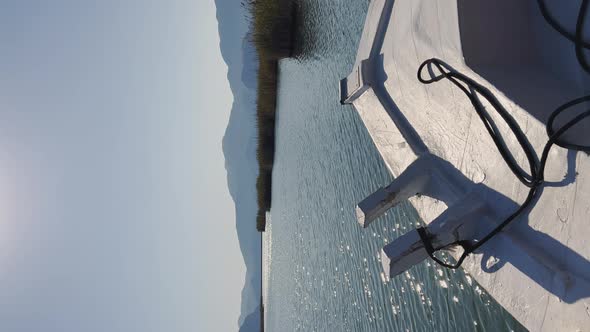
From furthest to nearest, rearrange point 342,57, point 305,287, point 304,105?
point 304,105 → point 305,287 → point 342,57

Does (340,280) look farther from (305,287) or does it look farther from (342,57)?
(342,57)

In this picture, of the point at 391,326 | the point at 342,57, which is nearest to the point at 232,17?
the point at 342,57

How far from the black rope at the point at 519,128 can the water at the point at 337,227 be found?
72cm

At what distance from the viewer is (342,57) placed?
6.15 metres

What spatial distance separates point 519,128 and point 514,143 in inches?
3.1

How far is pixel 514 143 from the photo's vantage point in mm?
1798

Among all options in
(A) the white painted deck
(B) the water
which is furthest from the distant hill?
(A) the white painted deck

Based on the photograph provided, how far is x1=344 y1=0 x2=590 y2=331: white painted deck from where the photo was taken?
1504 mm

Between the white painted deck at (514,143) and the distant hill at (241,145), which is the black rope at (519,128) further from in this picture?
the distant hill at (241,145)

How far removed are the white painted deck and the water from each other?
2.04 ft

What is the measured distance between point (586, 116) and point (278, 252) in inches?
411

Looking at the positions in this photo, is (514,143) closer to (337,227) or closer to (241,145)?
(337,227)

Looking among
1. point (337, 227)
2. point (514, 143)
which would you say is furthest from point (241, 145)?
point (514, 143)

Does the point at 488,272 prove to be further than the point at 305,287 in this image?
No
